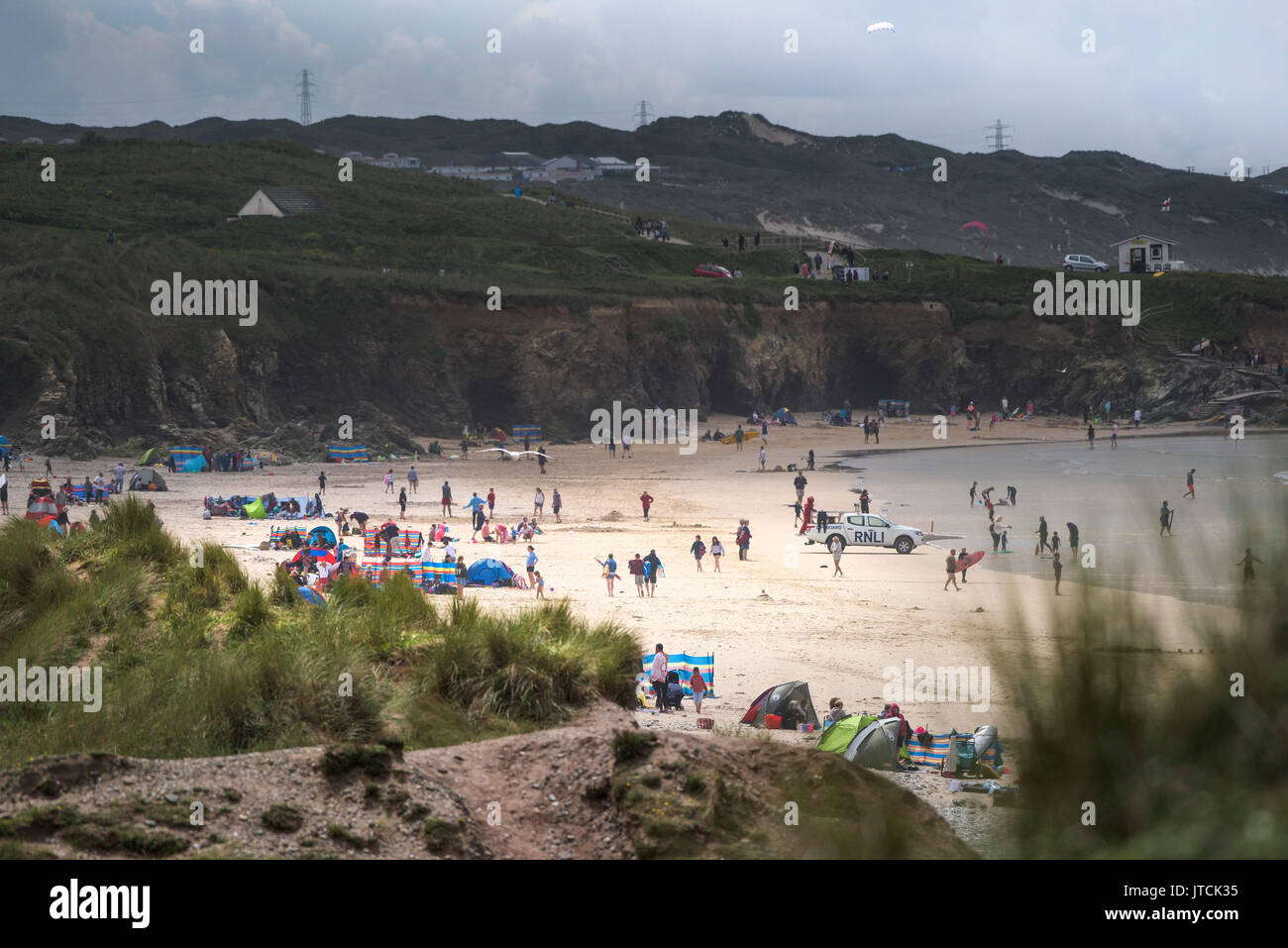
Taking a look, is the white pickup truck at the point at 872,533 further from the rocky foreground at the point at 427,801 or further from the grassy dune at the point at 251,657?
the rocky foreground at the point at 427,801

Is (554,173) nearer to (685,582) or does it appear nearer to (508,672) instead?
(685,582)

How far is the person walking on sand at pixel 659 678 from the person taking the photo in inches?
639

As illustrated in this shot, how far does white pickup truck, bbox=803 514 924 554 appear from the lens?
104 feet

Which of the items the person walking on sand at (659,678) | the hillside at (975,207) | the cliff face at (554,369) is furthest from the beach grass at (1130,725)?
the hillside at (975,207)

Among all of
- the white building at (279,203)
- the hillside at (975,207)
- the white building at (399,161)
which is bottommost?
the white building at (279,203)

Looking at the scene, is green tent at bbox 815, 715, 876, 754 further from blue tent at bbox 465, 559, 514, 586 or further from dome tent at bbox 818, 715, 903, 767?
blue tent at bbox 465, 559, 514, 586

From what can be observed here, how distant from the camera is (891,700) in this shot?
16359 millimetres

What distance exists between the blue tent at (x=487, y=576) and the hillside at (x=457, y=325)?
1088 inches

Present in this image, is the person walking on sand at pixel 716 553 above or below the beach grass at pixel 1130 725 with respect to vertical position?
below

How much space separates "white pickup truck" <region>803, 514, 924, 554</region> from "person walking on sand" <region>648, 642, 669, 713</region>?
14.7m

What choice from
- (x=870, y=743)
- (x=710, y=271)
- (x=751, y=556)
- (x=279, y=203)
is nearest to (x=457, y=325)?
(x=710, y=271)

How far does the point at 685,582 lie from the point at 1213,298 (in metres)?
65.6

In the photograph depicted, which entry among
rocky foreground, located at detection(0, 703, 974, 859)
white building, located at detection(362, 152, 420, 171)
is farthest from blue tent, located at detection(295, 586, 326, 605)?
white building, located at detection(362, 152, 420, 171)

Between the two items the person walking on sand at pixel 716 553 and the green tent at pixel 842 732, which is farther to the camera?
the person walking on sand at pixel 716 553
